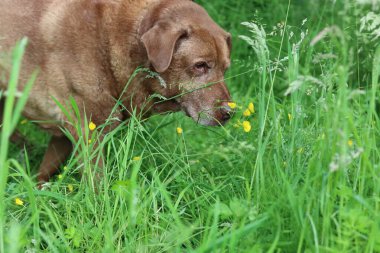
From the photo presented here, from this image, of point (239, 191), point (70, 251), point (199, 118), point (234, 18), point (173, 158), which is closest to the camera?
point (70, 251)

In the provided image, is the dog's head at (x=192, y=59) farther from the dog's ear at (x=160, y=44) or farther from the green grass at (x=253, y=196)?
the green grass at (x=253, y=196)

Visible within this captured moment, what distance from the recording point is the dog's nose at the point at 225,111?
360 centimetres

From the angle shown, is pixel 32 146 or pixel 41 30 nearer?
pixel 41 30

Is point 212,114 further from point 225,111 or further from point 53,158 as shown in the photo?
point 53,158

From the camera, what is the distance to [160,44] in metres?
3.48

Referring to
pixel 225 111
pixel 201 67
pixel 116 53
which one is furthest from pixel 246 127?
pixel 116 53

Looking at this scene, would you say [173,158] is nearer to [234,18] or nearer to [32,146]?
[32,146]

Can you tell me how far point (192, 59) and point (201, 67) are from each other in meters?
0.08

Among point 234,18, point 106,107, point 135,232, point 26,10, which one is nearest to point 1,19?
point 26,10

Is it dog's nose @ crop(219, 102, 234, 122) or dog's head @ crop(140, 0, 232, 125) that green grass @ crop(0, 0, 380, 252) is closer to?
dog's nose @ crop(219, 102, 234, 122)

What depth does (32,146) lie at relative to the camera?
4.66 m

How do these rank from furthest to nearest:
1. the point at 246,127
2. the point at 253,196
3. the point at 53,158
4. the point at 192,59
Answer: the point at 53,158 → the point at 192,59 → the point at 246,127 → the point at 253,196

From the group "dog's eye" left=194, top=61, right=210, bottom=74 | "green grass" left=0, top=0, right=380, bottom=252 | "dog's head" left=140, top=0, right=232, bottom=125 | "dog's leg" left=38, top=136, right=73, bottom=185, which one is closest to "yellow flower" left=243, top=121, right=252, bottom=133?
"green grass" left=0, top=0, right=380, bottom=252

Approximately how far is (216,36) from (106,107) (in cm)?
76
